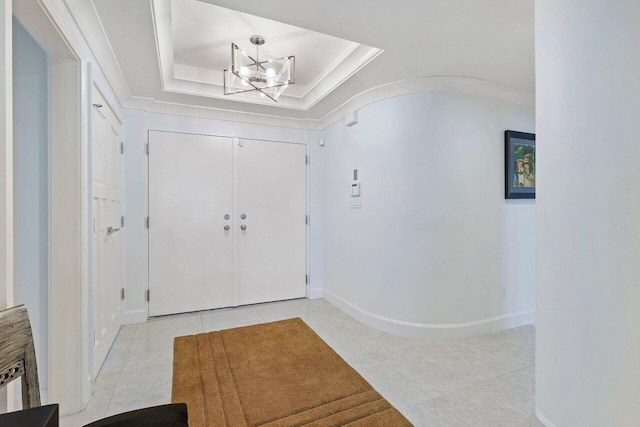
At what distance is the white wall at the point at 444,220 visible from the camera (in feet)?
8.39

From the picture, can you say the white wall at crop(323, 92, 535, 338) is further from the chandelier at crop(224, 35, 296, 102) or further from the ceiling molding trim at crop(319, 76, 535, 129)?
the chandelier at crop(224, 35, 296, 102)

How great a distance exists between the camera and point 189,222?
125 inches

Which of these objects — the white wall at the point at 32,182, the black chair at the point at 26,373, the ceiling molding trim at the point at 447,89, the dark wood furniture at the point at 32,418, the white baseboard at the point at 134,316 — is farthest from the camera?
the white baseboard at the point at 134,316

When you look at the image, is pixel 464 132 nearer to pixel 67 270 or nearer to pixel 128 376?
pixel 67 270

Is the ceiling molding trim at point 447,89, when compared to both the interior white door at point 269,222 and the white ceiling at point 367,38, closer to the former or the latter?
the white ceiling at point 367,38

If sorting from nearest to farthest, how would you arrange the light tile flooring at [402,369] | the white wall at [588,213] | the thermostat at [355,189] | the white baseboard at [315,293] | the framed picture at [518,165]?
the white wall at [588,213], the light tile flooring at [402,369], the framed picture at [518,165], the thermostat at [355,189], the white baseboard at [315,293]

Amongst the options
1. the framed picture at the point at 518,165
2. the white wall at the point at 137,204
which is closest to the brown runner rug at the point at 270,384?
the white wall at the point at 137,204

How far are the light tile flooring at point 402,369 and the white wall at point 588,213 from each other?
395 millimetres

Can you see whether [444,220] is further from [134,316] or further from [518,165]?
[134,316]

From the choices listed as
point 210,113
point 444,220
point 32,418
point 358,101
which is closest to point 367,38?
point 358,101

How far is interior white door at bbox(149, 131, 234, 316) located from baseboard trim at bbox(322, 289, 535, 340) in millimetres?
1619

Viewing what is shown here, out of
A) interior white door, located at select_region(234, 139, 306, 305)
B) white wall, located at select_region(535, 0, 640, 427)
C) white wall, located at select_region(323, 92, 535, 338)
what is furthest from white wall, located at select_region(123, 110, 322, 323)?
white wall, located at select_region(535, 0, 640, 427)

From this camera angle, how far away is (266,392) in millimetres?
1828

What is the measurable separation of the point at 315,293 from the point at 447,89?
262 centimetres
